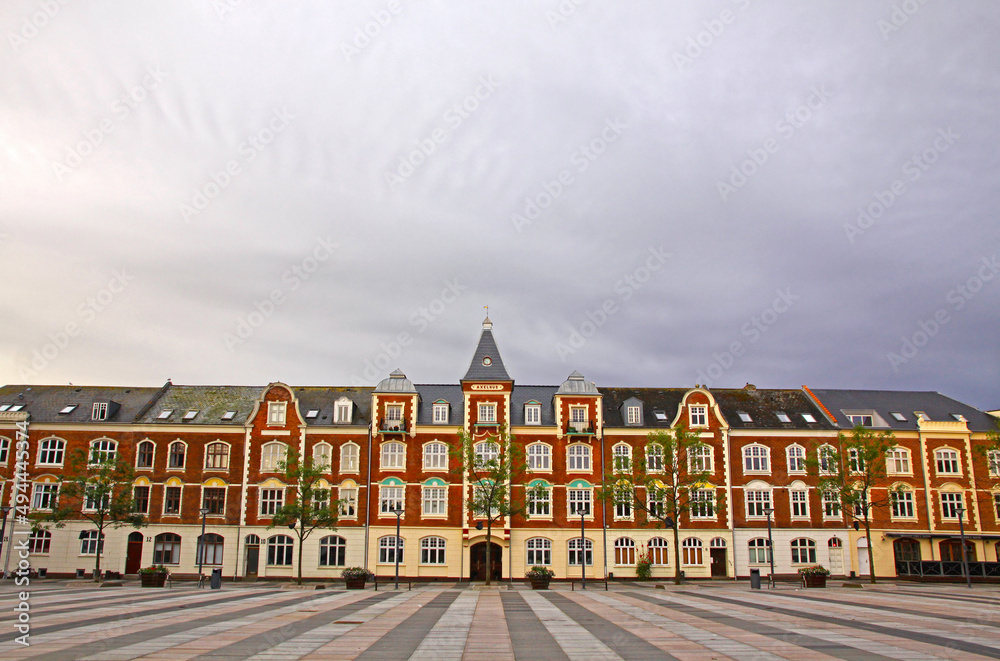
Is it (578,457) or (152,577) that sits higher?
(578,457)

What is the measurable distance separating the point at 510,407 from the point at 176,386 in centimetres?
2836

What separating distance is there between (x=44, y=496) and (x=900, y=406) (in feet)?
222

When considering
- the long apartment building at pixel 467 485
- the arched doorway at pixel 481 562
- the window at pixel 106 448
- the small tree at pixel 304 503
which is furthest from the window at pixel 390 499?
the window at pixel 106 448

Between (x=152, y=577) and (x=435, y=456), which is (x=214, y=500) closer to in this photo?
(x=152, y=577)

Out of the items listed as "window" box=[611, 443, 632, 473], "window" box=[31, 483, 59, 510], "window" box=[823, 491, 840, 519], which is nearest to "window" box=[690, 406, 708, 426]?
"window" box=[611, 443, 632, 473]

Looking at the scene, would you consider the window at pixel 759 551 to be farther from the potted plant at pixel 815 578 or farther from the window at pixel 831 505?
the potted plant at pixel 815 578

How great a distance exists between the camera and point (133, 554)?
5209cm

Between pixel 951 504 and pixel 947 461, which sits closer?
pixel 951 504

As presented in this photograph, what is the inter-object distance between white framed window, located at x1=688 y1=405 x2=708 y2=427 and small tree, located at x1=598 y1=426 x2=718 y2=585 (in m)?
1.75

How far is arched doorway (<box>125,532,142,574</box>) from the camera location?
5184cm

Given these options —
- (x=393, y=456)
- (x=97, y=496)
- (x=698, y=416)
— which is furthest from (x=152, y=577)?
(x=698, y=416)

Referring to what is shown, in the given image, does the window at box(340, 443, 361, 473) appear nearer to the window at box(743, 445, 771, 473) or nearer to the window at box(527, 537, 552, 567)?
the window at box(527, 537, 552, 567)

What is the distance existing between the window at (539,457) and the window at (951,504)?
30.0 m

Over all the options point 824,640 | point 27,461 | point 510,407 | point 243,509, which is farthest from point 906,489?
point 27,461
